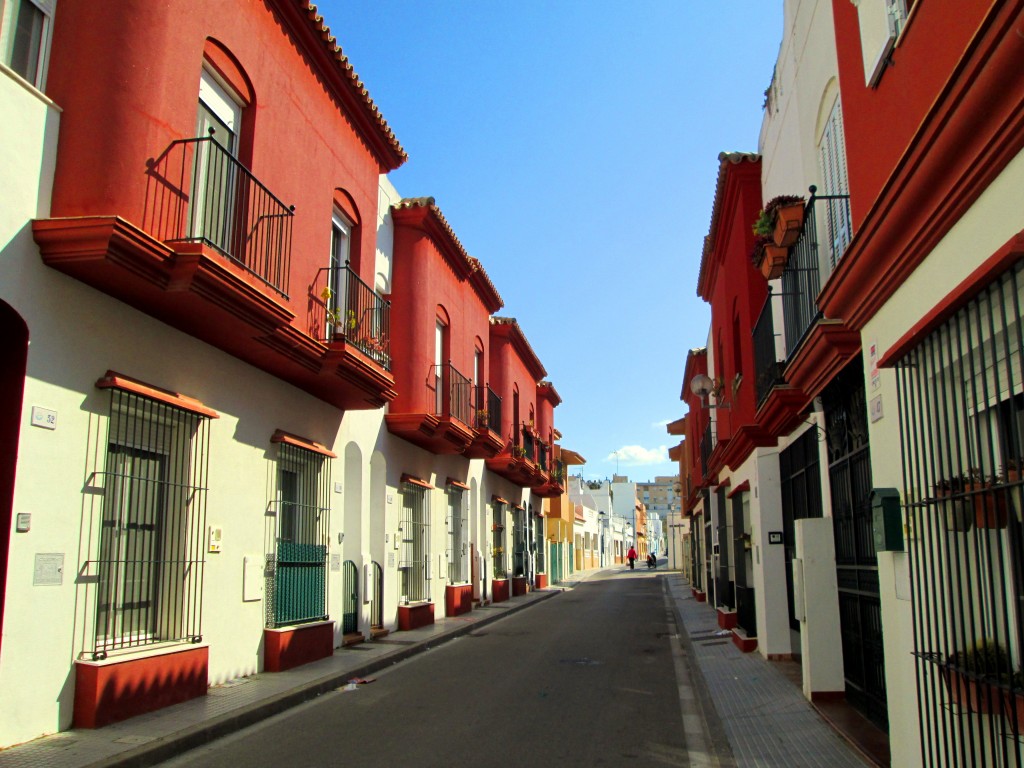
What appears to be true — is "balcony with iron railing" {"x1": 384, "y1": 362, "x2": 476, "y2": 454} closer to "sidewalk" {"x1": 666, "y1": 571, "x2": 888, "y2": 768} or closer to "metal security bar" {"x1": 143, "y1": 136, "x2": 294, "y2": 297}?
"metal security bar" {"x1": 143, "y1": 136, "x2": 294, "y2": 297}

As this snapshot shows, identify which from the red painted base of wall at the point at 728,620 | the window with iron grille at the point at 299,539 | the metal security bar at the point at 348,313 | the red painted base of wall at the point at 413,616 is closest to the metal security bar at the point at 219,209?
the metal security bar at the point at 348,313

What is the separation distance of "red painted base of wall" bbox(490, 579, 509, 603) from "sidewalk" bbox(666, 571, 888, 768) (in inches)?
449

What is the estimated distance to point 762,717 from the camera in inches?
316

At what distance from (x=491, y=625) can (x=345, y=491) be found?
5889mm

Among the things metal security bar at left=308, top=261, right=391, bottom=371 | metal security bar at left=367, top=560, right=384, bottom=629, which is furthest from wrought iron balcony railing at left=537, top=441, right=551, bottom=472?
metal security bar at left=308, top=261, right=391, bottom=371

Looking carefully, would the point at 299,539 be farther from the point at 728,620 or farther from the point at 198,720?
the point at 728,620

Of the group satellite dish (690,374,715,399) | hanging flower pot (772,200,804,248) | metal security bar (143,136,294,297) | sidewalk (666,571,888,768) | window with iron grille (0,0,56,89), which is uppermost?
window with iron grille (0,0,56,89)

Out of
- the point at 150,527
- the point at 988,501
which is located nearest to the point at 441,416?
the point at 150,527

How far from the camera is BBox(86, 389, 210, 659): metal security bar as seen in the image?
7730mm

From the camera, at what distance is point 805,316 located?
8375mm

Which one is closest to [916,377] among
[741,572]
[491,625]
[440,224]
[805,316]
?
[805,316]

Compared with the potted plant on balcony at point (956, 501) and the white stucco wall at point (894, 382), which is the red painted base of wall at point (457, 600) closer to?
the white stucco wall at point (894, 382)

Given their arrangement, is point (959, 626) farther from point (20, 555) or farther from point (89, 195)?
point (89, 195)

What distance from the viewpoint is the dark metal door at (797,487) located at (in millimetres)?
9469
